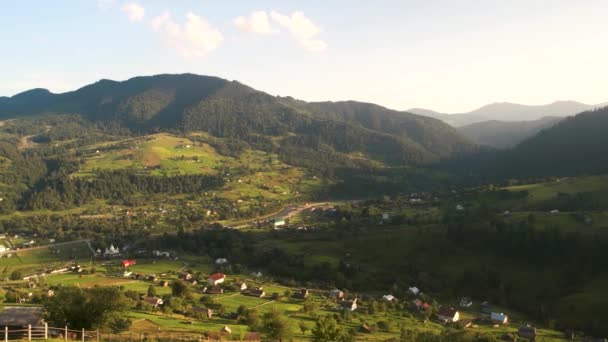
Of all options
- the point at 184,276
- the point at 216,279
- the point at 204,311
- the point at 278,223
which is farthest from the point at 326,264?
the point at 278,223

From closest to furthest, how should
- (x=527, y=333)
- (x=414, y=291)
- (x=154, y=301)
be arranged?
(x=527, y=333) < (x=154, y=301) < (x=414, y=291)

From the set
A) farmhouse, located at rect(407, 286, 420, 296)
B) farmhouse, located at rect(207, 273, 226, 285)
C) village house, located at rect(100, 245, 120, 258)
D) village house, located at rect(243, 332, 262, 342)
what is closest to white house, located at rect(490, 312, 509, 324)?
farmhouse, located at rect(407, 286, 420, 296)

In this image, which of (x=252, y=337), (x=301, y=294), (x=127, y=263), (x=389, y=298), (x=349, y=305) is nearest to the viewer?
(x=252, y=337)

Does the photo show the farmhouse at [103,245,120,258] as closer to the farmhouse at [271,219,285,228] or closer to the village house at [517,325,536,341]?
the farmhouse at [271,219,285,228]

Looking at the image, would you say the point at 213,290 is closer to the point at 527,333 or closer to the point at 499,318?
the point at 499,318

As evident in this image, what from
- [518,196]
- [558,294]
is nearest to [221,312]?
[558,294]

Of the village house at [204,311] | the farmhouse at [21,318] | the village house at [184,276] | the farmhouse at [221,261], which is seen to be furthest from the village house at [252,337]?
the farmhouse at [221,261]

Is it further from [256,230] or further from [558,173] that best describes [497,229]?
[558,173]

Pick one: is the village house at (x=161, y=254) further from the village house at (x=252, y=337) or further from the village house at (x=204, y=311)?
the village house at (x=252, y=337)
